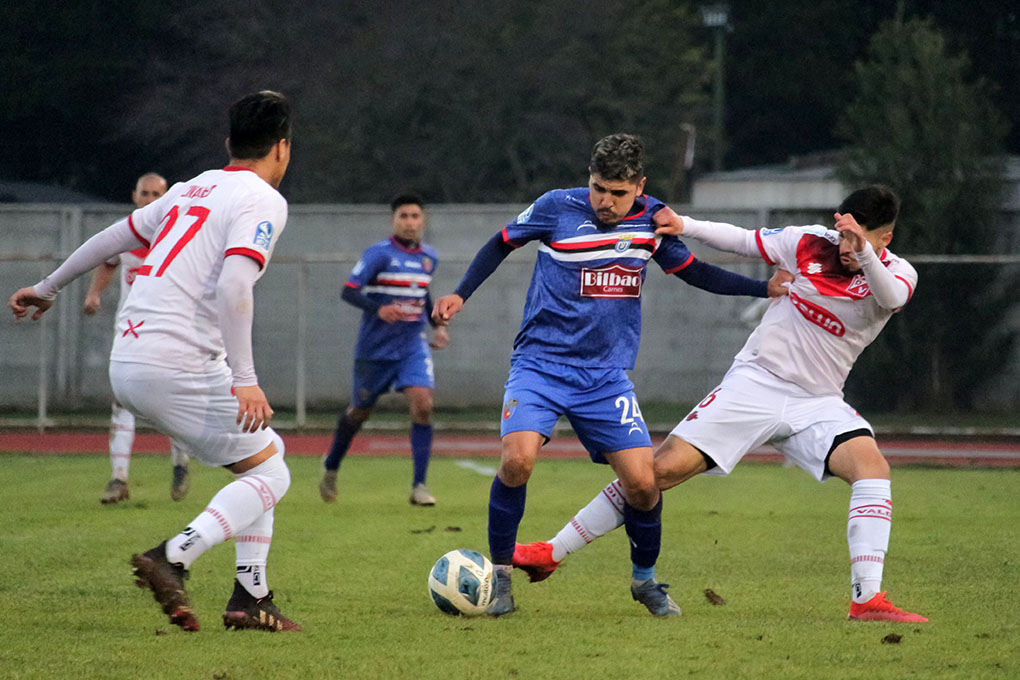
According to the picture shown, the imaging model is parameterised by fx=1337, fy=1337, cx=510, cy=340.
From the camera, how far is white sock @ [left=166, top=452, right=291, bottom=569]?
5.11 meters

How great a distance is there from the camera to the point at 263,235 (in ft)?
16.3

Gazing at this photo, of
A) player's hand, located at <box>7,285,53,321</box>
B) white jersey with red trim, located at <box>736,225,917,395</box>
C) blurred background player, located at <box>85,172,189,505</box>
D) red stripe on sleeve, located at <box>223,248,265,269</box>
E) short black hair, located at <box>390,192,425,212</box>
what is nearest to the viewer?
red stripe on sleeve, located at <box>223,248,265,269</box>

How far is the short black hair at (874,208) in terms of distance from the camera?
6.03 metres

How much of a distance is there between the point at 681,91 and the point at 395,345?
29199 mm

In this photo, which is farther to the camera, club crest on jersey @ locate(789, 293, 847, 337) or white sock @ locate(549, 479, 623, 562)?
club crest on jersey @ locate(789, 293, 847, 337)

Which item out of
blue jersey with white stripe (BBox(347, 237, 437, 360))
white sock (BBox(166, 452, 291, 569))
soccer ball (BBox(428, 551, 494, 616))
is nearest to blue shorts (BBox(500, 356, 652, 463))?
soccer ball (BBox(428, 551, 494, 616))

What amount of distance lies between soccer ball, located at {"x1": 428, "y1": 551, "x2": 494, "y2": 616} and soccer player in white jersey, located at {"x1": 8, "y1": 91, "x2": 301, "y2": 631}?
3.05 ft

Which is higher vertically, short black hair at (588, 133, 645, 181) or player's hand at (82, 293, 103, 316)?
short black hair at (588, 133, 645, 181)

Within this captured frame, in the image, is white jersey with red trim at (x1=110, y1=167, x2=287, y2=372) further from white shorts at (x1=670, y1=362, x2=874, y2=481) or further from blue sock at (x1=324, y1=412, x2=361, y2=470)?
blue sock at (x1=324, y1=412, x2=361, y2=470)

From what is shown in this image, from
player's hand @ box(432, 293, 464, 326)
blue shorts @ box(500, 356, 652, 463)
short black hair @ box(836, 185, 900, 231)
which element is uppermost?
short black hair @ box(836, 185, 900, 231)

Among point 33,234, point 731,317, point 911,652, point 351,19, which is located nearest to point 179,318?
point 911,652

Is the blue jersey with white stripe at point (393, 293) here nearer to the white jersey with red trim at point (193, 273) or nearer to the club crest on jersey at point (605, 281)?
the club crest on jersey at point (605, 281)

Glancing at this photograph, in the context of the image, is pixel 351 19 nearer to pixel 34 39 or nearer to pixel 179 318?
pixel 34 39

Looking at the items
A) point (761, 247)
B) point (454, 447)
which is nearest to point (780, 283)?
point (761, 247)
